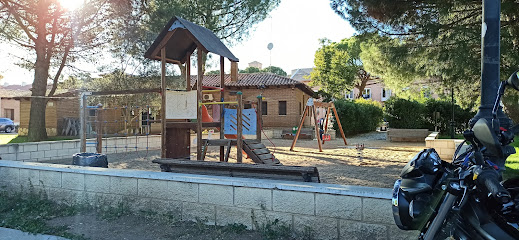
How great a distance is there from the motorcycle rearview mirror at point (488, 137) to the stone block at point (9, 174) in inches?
253

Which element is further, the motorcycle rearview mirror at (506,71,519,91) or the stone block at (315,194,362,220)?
the stone block at (315,194,362,220)

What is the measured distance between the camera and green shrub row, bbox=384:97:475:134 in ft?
67.7

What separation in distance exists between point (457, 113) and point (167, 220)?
21035 millimetres

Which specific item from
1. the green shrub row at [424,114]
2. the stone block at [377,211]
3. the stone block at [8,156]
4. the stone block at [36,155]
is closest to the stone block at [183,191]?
the stone block at [377,211]

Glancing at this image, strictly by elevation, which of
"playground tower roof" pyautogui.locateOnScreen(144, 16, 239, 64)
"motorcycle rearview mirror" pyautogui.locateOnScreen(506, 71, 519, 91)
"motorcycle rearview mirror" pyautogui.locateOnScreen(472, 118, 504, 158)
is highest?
"playground tower roof" pyautogui.locateOnScreen(144, 16, 239, 64)

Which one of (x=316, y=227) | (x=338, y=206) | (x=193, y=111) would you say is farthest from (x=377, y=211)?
(x=193, y=111)

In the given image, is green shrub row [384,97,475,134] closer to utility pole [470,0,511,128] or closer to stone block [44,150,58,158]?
stone block [44,150,58,158]

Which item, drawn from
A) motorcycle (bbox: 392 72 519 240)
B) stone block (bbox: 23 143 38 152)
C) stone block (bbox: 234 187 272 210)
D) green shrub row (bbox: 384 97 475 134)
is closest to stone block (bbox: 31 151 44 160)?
stone block (bbox: 23 143 38 152)

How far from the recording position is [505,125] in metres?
1.90

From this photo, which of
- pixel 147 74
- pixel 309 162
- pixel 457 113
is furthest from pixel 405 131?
pixel 147 74

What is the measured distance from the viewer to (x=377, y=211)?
11.3ft

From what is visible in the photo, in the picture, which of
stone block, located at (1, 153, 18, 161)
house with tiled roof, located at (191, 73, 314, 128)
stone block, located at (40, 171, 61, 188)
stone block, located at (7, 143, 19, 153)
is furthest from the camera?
house with tiled roof, located at (191, 73, 314, 128)

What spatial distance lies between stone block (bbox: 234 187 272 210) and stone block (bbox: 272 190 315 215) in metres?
→ 0.07

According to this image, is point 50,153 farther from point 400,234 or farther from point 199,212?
point 400,234
